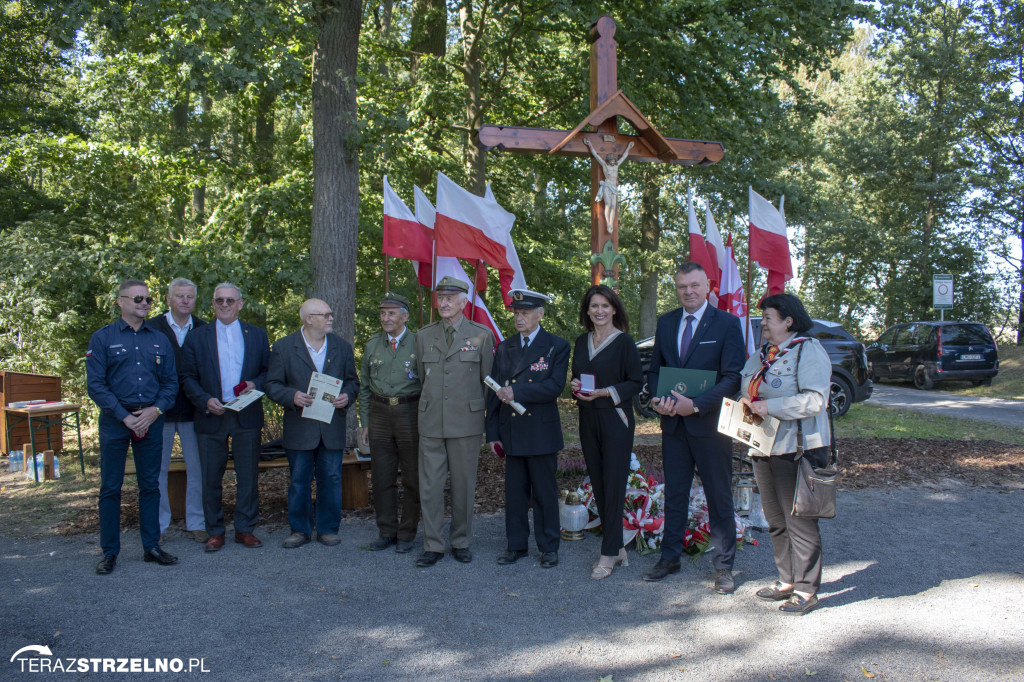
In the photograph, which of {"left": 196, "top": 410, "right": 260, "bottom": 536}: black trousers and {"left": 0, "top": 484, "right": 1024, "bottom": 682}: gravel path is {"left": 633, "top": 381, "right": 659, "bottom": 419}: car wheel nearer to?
{"left": 0, "top": 484, "right": 1024, "bottom": 682}: gravel path

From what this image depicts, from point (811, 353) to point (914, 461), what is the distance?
544 cm

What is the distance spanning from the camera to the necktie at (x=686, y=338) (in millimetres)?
4805

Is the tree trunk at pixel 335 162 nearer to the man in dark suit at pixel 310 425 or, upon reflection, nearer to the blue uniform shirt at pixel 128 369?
the man in dark suit at pixel 310 425

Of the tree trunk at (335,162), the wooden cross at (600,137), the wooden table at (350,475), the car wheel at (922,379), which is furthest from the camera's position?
the car wheel at (922,379)

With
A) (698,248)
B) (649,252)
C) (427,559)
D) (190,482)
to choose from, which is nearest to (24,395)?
(190,482)

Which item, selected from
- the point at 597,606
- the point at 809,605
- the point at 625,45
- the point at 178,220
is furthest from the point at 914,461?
the point at 178,220

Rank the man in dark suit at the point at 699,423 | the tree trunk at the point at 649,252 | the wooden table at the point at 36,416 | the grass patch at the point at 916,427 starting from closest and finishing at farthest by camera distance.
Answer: the man in dark suit at the point at 699,423 < the wooden table at the point at 36,416 < the grass patch at the point at 916,427 < the tree trunk at the point at 649,252

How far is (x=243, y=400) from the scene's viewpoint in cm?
542

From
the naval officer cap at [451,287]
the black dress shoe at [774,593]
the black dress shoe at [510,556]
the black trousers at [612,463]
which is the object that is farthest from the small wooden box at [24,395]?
the black dress shoe at [774,593]

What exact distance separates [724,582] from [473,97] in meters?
9.43

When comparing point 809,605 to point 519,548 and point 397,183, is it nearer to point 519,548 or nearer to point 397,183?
point 519,548

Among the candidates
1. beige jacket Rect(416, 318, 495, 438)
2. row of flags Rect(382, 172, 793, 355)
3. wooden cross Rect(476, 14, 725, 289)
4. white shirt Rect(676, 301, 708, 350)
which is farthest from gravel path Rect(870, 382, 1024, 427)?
beige jacket Rect(416, 318, 495, 438)

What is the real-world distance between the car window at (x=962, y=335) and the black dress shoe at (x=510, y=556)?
16.8 metres

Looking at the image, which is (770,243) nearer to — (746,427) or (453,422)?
(746,427)
